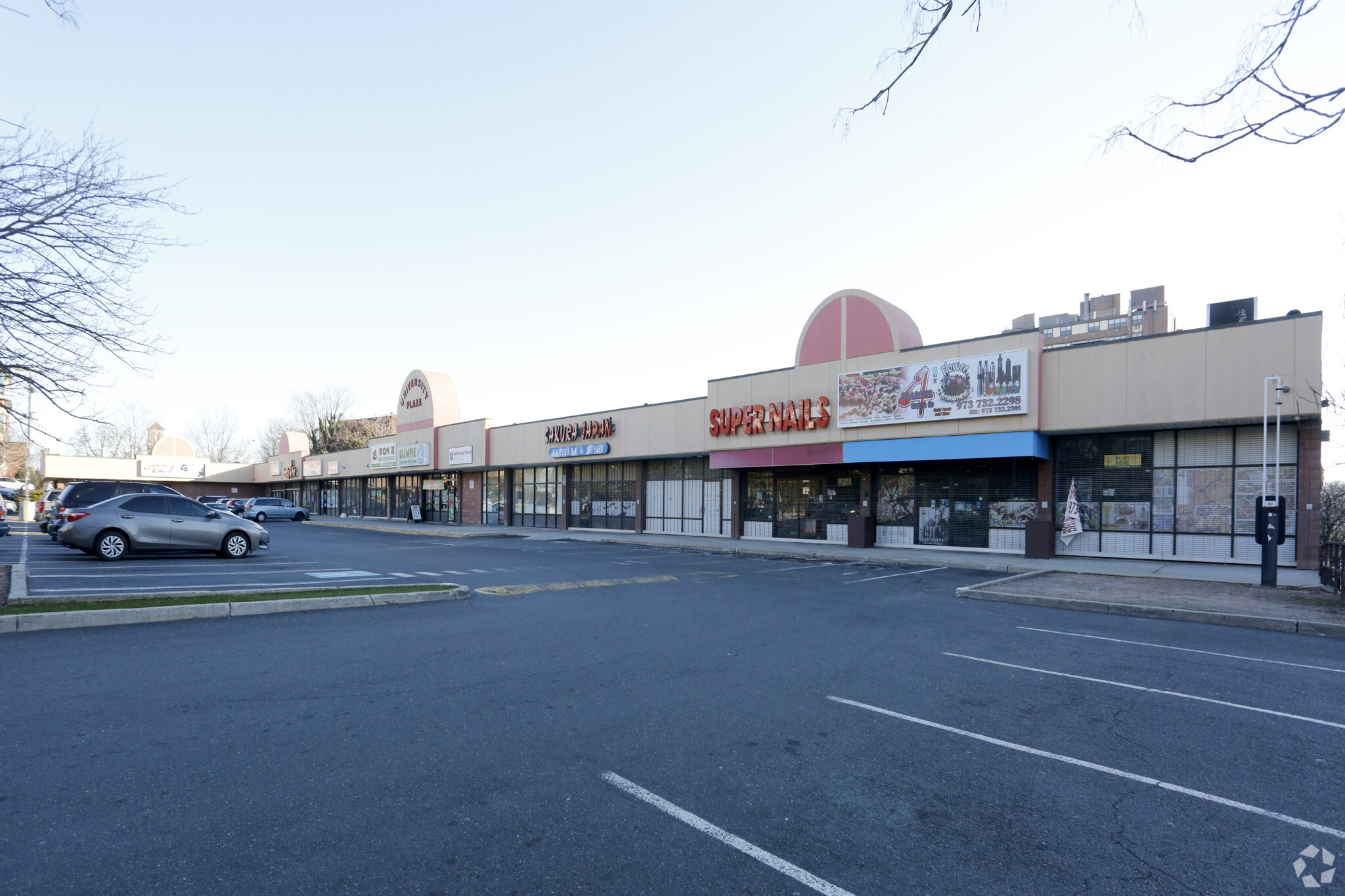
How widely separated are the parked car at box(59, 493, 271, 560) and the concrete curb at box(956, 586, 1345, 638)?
58.4 ft

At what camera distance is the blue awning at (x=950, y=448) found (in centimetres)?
1988

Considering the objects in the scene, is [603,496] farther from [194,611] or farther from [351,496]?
[351,496]

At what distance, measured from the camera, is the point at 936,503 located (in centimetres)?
2345

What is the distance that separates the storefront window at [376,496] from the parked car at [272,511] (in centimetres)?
637

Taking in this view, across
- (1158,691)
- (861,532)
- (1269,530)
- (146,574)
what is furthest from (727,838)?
(861,532)

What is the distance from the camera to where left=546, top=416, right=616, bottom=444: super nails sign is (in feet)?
108

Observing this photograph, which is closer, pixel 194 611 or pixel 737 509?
pixel 194 611

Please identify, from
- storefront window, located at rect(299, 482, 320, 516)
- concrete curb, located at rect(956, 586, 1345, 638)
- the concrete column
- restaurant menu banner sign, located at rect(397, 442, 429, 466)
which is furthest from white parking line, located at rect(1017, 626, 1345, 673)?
storefront window, located at rect(299, 482, 320, 516)

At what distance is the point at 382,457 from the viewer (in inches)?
2007

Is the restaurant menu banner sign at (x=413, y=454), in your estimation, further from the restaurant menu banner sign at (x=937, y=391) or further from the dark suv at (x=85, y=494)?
the restaurant menu banner sign at (x=937, y=391)

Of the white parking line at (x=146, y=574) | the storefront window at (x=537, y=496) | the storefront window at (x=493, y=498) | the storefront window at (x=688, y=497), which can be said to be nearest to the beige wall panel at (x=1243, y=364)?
the storefront window at (x=688, y=497)

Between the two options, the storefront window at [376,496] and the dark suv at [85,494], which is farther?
the storefront window at [376,496]

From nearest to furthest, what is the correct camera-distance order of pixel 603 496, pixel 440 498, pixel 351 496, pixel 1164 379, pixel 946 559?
pixel 1164 379
pixel 946 559
pixel 603 496
pixel 440 498
pixel 351 496

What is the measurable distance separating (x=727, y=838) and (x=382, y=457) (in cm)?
5228
